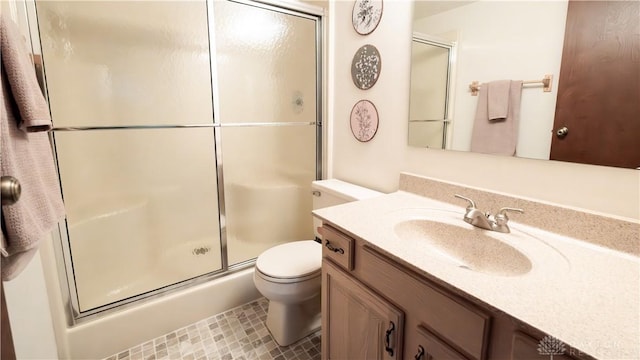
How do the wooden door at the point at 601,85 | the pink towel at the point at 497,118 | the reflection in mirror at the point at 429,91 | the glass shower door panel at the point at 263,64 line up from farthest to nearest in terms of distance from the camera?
the glass shower door panel at the point at 263,64 < the reflection in mirror at the point at 429,91 < the pink towel at the point at 497,118 < the wooden door at the point at 601,85

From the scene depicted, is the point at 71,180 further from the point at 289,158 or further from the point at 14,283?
the point at 289,158

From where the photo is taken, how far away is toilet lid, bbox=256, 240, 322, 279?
149 centimetres

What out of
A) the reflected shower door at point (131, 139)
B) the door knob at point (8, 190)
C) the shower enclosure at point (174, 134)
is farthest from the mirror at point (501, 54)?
the door knob at point (8, 190)

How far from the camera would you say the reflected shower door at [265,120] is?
1807 mm

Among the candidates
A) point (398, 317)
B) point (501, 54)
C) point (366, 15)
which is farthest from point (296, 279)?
point (366, 15)

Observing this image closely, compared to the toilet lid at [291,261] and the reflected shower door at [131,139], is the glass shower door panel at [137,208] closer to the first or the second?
the reflected shower door at [131,139]

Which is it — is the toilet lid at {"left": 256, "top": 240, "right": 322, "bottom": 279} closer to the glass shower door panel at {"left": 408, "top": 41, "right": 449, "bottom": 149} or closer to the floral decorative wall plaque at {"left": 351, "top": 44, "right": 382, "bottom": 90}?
the glass shower door panel at {"left": 408, "top": 41, "right": 449, "bottom": 149}

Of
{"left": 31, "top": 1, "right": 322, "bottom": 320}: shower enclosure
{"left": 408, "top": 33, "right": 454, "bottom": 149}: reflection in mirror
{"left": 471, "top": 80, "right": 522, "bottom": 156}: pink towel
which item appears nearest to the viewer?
{"left": 471, "top": 80, "right": 522, "bottom": 156}: pink towel

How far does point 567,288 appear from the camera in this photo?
691 mm

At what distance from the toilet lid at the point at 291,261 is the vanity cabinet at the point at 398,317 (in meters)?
0.32

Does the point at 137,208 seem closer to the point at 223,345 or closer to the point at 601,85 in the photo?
the point at 223,345

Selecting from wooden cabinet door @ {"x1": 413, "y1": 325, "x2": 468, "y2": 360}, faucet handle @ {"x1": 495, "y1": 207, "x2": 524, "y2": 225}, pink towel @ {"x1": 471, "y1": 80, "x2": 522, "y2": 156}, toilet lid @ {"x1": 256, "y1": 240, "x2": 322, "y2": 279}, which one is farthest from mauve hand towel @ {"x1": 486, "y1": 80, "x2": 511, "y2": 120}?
toilet lid @ {"x1": 256, "y1": 240, "x2": 322, "y2": 279}

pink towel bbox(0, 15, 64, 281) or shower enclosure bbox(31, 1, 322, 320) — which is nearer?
pink towel bbox(0, 15, 64, 281)

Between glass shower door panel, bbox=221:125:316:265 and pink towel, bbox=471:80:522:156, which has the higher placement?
pink towel, bbox=471:80:522:156
